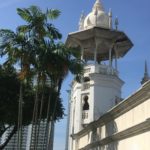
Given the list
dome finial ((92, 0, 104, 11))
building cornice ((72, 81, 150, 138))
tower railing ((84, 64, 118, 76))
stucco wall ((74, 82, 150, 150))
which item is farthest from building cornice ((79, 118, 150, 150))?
dome finial ((92, 0, 104, 11))

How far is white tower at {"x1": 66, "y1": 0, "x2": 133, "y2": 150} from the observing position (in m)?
36.8

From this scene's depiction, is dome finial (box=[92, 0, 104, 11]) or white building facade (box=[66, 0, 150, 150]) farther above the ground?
dome finial (box=[92, 0, 104, 11])

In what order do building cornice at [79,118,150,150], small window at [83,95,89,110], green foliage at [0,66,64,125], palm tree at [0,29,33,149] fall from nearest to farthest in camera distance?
building cornice at [79,118,150,150] → palm tree at [0,29,33,149] → green foliage at [0,66,64,125] → small window at [83,95,89,110]

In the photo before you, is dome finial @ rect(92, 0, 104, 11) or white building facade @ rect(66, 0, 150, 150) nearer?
white building facade @ rect(66, 0, 150, 150)

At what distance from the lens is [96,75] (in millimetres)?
36844

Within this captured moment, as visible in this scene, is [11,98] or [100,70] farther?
[100,70]

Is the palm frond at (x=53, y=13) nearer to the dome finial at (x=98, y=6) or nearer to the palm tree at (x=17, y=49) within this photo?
the palm tree at (x=17, y=49)

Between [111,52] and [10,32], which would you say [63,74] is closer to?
[10,32]

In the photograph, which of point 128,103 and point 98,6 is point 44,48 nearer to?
point 128,103

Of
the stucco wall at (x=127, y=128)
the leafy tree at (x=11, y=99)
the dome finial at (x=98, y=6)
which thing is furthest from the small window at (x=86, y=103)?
the dome finial at (x=98, y=6)

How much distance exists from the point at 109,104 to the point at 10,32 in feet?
45.2

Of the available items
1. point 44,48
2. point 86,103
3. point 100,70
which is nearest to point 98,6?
point 100,70

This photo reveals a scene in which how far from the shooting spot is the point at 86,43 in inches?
1527

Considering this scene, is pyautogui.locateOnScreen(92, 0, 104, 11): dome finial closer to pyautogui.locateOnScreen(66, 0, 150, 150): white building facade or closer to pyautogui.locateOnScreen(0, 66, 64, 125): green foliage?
pyautogui.locateOnScreen(66, 0, 150, 150): white building facade
